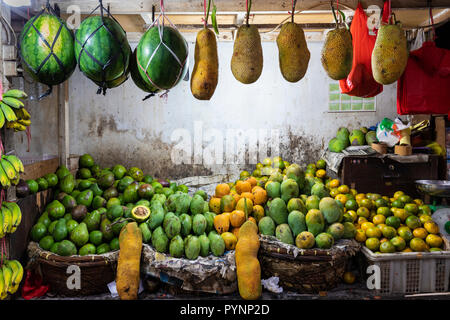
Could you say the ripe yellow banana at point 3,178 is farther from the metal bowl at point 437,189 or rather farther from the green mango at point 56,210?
the metal bowl at point 437,189

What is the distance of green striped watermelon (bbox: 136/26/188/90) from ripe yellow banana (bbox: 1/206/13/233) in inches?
66.1

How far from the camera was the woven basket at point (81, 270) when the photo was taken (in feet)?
9.78

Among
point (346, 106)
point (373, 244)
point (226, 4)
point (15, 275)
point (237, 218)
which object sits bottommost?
point (15, 275)

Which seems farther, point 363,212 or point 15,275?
point 363,212

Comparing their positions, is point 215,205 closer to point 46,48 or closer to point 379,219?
point 379,219

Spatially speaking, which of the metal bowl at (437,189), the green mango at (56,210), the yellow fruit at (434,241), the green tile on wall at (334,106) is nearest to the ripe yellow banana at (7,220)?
the green mango at (56,210)

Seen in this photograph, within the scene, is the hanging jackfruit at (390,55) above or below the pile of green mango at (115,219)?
above

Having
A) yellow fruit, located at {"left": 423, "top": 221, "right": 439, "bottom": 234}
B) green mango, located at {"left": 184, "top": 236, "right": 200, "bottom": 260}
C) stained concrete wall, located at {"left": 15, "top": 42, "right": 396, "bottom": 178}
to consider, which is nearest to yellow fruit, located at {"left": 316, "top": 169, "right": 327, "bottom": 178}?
stained concrete wall, located at {"left": 15, "top": 42, "right": 396, "bottom": 178}

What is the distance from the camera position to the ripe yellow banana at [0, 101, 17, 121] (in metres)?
2.61

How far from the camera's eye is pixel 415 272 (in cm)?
315

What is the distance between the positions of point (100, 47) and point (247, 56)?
822mm

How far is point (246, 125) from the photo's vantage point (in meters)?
5.73

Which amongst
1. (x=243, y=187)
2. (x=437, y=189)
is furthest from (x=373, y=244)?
(x=243, y=187)

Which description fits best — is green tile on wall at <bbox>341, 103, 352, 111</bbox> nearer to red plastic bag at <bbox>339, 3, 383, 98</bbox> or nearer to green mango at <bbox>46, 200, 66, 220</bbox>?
red plastic bag at <bbox>339, 3, 383, 98</bbox>
